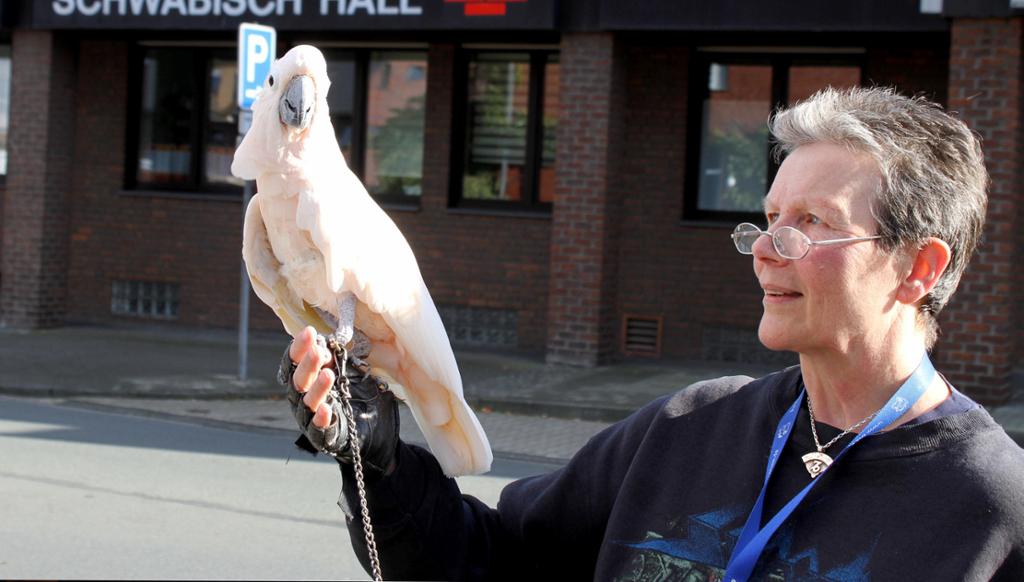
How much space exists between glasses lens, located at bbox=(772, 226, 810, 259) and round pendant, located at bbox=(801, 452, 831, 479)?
0.34m

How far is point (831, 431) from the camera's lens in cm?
220

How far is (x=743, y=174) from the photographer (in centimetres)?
1355

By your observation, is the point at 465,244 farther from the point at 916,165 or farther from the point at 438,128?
the point at 916,165

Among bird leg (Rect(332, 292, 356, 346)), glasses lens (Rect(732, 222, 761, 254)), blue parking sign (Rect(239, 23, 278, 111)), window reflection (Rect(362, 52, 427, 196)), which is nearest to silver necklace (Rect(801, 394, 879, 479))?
glasses lens (Rect(732, 222, 761, 254))

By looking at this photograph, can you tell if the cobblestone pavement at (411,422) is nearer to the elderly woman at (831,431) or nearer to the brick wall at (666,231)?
the brick wall at (666,231)

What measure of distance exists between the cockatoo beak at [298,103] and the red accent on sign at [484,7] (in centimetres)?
1050

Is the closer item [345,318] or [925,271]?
[925,271]

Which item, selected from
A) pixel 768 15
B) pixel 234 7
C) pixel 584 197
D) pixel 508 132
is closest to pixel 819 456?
pixel 768 15

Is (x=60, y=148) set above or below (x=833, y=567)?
above

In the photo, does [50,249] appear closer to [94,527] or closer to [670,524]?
[94,527]

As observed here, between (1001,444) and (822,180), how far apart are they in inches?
20.7

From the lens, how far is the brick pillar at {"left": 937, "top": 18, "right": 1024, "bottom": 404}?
412 inches

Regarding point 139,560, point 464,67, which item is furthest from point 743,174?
point 139,560

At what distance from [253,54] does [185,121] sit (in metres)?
5.05
